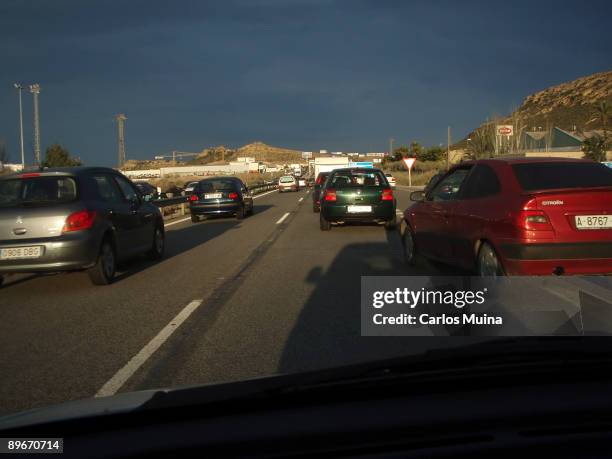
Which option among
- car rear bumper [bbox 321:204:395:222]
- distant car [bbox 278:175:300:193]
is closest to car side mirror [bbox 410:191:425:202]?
car rear bumper [bbox 321:204:395:222]

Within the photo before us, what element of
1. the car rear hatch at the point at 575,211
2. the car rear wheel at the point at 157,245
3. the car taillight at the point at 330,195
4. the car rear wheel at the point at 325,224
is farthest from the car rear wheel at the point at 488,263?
the car rear wheel at the point at 325,224

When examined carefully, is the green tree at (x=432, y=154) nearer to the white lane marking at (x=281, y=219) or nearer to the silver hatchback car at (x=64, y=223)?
the white lane marking at (x=281, y=219)

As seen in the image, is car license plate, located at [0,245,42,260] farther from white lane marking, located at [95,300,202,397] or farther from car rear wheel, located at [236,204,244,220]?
car rear wheel, located at [236,204,244,220]

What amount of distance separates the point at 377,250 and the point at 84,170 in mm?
5497

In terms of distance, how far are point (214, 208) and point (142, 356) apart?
1564 centimetres

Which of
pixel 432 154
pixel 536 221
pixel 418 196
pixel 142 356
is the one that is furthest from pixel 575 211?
pixel 432 154

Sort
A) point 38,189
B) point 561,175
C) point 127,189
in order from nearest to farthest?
point 561,175, point 38,189, point 127,189

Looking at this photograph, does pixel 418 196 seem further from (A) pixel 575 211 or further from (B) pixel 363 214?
(B) pixel 363 214

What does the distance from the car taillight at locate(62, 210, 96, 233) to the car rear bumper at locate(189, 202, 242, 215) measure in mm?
12089

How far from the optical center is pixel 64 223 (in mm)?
8562

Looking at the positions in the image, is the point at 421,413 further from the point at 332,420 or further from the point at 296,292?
the point at 296,292

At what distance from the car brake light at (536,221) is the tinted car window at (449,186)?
Result: 71.8 inches

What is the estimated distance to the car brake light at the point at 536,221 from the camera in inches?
262

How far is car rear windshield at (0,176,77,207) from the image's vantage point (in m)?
8.93
